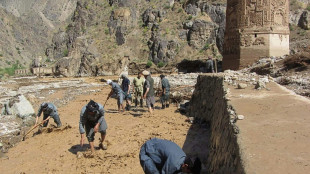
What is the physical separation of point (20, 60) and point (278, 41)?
7108 cm

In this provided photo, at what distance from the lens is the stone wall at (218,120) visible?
10.4 feet

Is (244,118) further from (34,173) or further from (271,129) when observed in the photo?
(34,173)

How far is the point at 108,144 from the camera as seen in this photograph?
670 cm

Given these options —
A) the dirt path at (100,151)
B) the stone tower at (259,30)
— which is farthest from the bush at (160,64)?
the dirt path at (100,151)

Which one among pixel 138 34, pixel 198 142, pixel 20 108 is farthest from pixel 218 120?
pixel 138 34

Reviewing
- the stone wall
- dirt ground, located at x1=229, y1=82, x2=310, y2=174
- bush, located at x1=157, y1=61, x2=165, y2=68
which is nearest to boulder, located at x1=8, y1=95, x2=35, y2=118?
the stone wall

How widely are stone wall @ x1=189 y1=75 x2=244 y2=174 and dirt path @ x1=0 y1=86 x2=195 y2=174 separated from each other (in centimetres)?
74

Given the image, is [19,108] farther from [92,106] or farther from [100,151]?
[92,106]

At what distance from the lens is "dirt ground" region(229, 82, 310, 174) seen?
248cm

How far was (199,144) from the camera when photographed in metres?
6.63

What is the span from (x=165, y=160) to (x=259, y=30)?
13.8 m

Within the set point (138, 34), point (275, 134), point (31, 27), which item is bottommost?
point (275, 134)

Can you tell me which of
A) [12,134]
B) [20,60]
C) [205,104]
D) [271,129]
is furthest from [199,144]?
[20,60]

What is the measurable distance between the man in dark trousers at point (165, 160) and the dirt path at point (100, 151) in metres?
2.01
